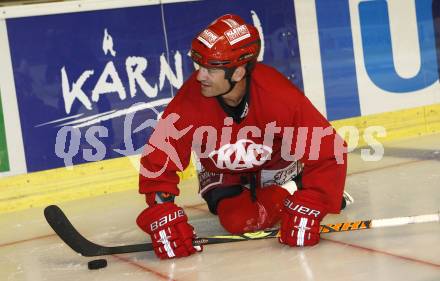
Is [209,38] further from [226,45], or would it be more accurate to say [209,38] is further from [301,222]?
[301,222]

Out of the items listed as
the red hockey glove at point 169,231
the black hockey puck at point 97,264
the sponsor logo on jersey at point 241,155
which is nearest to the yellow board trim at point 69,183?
the sponsor logo on jersey at point 241,155

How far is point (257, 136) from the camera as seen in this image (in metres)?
3.53

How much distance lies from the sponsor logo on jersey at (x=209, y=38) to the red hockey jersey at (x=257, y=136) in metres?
0.29

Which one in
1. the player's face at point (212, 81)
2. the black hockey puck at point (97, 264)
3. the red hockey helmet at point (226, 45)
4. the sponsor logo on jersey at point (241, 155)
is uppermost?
the red hockey helmet at point (226, 45)

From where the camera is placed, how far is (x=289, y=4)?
18.8 ft

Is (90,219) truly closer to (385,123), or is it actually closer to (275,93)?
(275,93)

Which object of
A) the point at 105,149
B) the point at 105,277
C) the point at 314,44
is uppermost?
the point at 314,44

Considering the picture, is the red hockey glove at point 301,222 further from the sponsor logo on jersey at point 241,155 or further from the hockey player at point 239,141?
the sponsor logo on jersey at point 241,155

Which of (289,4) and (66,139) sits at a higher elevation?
(289,4)

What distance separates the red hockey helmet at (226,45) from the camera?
3.19 meters

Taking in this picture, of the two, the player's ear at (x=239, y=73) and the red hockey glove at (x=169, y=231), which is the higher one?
the player's ear at (x=239, y=73)

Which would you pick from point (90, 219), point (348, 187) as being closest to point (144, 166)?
point (90, 219)

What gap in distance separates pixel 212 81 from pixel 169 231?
0.61 m

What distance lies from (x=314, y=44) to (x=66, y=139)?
1.89 meters
